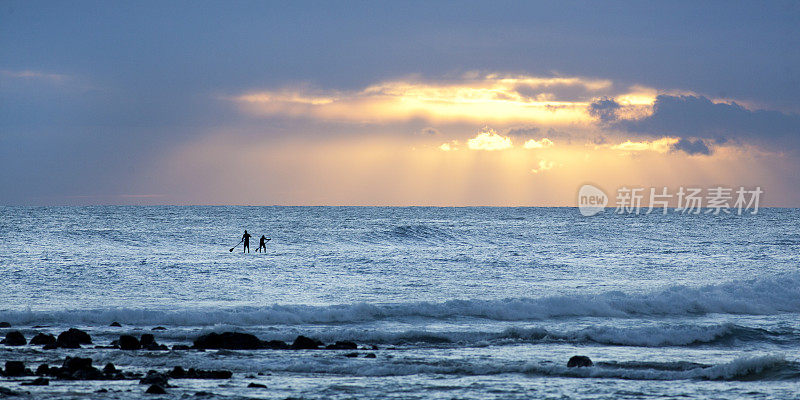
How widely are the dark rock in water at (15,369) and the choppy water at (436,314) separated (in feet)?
2.72

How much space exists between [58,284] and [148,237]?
27729mm

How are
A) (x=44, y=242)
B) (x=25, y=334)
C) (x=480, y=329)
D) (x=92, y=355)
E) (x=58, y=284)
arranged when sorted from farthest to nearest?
1. (x=44, y=242)
2. (x=58, y=284)
3. (x=480, y=329)
4. (x=25, y=334)
5. (x=92, y=355)

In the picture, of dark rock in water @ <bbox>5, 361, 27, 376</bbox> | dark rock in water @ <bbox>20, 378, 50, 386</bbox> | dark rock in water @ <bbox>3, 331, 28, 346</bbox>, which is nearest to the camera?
dark rock in water @ <bbox>20, 378, 50, 386</bbox>

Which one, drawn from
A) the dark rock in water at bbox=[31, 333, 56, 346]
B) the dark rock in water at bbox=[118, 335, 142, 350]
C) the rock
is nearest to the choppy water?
the dark rock in water at bbox=[118, 335, 142, 350]

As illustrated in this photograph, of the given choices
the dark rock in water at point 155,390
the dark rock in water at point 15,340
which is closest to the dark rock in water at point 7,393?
the dark rock in water at point 155,390

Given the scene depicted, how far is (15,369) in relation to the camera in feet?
43.6

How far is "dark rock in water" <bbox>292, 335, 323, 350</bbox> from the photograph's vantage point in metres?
16.9

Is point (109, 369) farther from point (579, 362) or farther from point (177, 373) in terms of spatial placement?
point (579, 362)

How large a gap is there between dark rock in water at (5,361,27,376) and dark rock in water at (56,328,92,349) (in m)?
3.03

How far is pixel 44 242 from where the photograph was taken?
4797 cm

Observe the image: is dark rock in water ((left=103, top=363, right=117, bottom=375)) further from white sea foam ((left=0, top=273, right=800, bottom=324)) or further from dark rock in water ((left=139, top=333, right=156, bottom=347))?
white sea foam ((left=0, top=273, right=800, bottom=324))

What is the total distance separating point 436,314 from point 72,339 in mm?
10426

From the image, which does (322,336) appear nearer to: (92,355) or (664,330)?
(92,355)

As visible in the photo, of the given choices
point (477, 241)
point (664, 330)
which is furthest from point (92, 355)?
point (477, 241)
